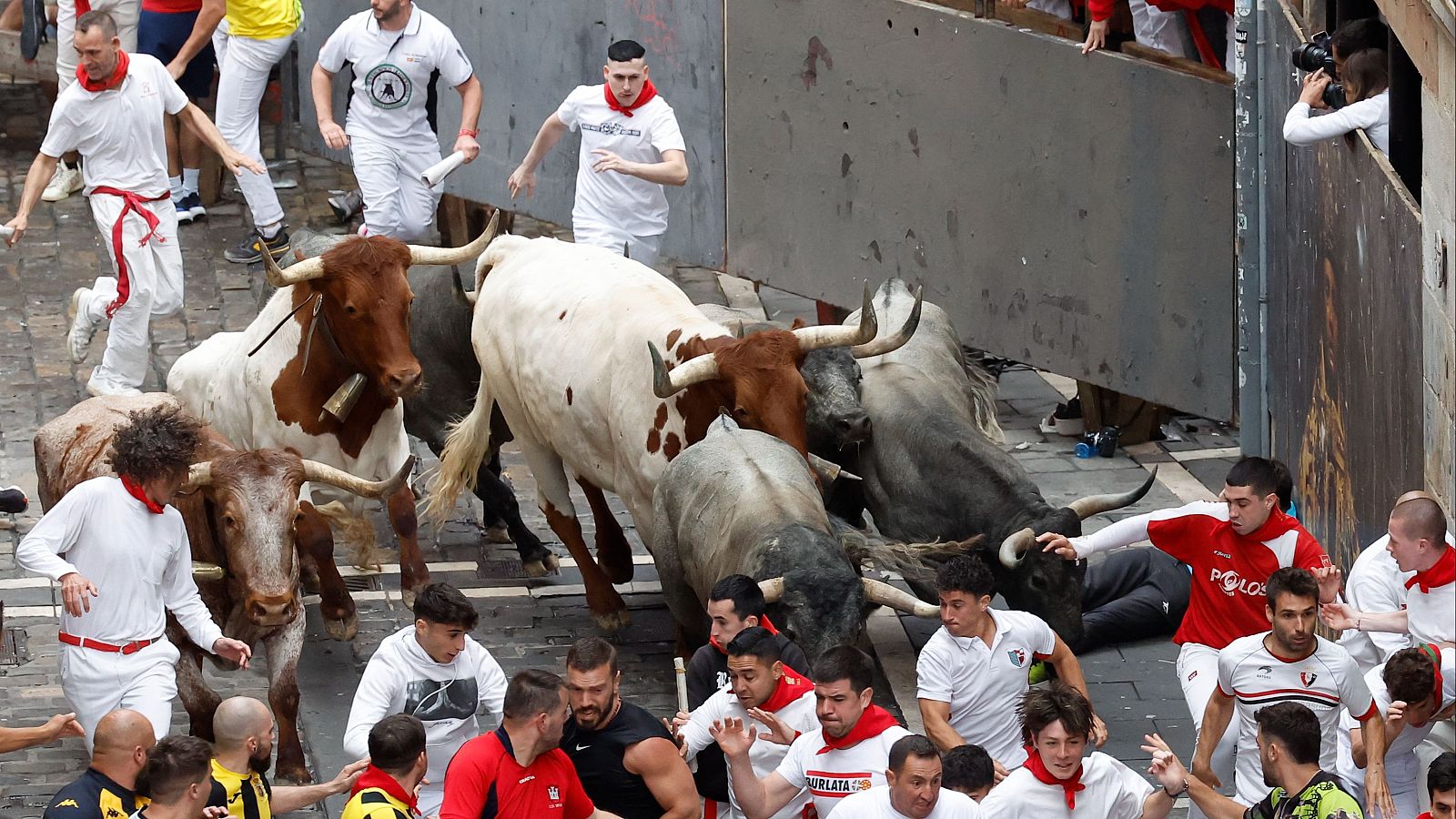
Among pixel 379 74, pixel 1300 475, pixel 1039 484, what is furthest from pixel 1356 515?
pixel 379 74

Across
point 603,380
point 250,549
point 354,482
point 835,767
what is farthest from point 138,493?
point 835,767

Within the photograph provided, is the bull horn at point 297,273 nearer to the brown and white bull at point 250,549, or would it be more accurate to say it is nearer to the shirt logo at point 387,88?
the brown and white bull at point 250,549

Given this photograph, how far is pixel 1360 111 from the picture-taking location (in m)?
9.62

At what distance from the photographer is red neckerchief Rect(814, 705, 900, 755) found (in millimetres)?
7453

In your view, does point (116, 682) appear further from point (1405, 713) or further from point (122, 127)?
point (122, 127)

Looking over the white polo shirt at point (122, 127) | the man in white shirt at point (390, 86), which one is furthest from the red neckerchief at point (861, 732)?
the man in white shirt at point (390, 86)

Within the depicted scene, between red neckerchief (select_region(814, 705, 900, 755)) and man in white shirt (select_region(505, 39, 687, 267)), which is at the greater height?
man in white shirt (select_region(505, 39, 687, 267))

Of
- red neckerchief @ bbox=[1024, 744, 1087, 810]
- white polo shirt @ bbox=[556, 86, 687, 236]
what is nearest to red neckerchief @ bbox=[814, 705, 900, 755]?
red neckerchief @ bbox=[1024, 744, 1087, 810]

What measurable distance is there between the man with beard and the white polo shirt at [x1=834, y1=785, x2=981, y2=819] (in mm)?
739

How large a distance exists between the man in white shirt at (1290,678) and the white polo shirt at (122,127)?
24.6 feet

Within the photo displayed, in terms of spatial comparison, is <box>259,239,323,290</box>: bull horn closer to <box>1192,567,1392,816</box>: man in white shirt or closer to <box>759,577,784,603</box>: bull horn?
<box>759,577,784,603</box>: bull horn

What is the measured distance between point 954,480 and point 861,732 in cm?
324

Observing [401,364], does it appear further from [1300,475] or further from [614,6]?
[614,6]

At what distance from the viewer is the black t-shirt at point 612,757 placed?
294 inches
